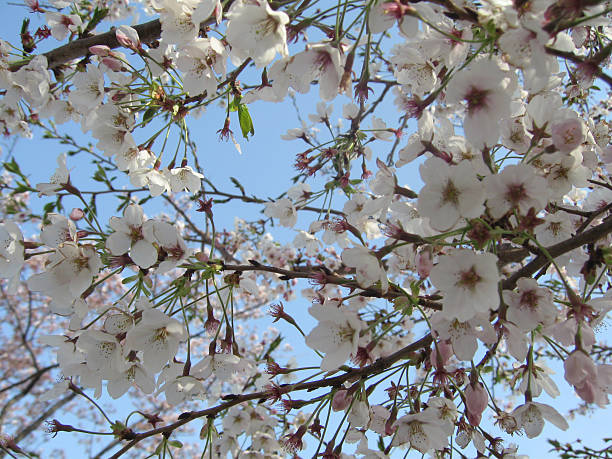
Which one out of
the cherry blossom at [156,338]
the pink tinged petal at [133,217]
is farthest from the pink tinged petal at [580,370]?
the pink tinged petal at [133,217]

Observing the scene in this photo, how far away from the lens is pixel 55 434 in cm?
169

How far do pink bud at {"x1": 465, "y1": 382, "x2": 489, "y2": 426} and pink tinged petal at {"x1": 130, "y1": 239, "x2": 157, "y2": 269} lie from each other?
3.80ft

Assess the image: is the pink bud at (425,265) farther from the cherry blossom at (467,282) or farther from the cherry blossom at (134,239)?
the cherry blossom at (134,239)

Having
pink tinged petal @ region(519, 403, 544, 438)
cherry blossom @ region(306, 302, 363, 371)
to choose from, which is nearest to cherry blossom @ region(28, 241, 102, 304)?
cherry blossom @ region(306, 302, 363, 371)

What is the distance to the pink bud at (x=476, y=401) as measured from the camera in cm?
136

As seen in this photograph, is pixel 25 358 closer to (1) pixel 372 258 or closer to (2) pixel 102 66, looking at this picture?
(2) pixel 102 66

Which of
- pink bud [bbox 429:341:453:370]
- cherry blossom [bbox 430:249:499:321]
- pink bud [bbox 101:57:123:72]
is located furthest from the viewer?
pink bud [bbox 101:57:123:72]

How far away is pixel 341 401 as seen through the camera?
1416 millimetres

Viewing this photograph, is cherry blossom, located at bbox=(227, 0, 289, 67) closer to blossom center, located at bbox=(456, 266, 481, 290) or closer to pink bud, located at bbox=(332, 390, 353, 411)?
blossom center, located at bbox=(456, 266, 481, 290)

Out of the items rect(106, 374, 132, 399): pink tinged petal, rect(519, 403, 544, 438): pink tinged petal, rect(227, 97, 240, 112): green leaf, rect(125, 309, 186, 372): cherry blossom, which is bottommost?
rect(106, 374, 132, 399): pink tinged petal

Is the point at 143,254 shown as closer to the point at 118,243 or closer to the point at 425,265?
the point at 118,243

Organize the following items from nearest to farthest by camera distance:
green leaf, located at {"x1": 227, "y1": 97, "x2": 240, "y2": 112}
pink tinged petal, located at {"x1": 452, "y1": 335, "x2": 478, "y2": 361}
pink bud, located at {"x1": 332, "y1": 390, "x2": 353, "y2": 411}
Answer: pink tinged petal, located at {"x1": 452, "y1": 335, "x2": 478, "y2": 361}
pink bud, located at {"x1": 332, "y1": 390, "x2": 353, "y2": 411}
green leaf, located at {"x1": 227, "y1": 97, "x2": 240, "y2": 112}

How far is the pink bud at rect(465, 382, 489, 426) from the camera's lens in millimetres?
1358

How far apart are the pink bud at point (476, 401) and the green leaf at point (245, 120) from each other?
4.69 ft
